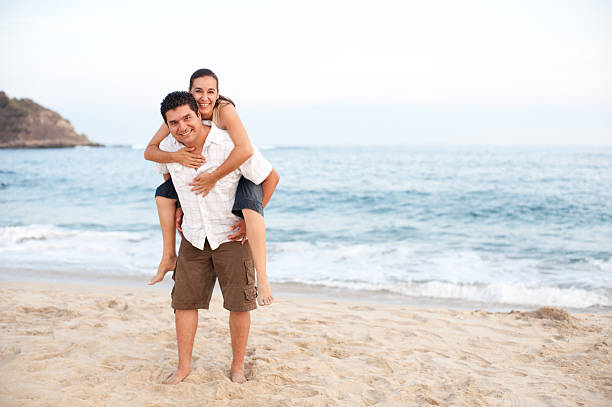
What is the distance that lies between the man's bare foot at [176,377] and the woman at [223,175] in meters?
0.83

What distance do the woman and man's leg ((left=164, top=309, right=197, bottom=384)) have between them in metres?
0.49

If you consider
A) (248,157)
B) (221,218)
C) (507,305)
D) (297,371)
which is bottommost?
(507,305)

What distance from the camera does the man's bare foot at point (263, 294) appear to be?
2795mm

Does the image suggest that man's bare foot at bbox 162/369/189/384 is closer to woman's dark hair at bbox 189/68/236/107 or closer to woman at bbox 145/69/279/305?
woman at bbox 145/69/279/305

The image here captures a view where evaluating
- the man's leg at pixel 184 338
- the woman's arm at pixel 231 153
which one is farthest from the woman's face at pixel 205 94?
the man's leg at pixel 184 338

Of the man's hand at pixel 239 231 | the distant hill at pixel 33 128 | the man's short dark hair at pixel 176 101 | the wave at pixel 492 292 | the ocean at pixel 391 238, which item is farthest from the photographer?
the distant hill at pixel 33 128

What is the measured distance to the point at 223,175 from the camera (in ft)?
9.12

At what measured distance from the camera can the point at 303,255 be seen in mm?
8914

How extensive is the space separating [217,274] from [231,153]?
0.84 m

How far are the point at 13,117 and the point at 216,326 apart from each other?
229 feet

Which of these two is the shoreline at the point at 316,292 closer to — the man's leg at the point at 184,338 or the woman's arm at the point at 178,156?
the man's leg at the point at 184,338

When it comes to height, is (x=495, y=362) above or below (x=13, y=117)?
below

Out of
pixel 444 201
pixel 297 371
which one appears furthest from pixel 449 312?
pixel 444 201

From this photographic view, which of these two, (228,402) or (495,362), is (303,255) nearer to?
(495,362)
